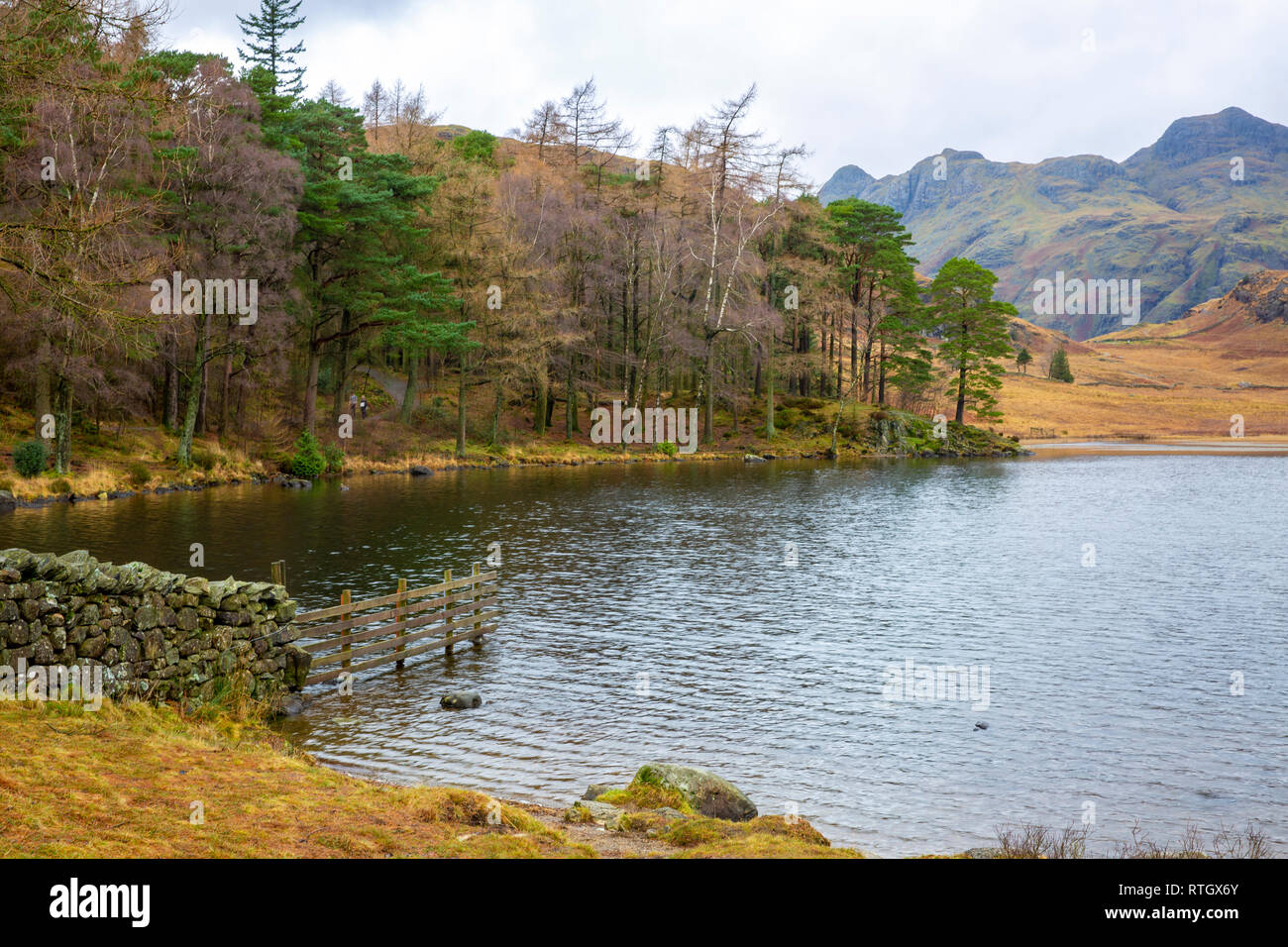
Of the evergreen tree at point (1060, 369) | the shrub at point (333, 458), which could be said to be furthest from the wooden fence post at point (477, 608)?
the evergreen tree at point (1060, 369)

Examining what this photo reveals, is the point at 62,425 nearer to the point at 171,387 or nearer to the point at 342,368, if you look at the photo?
the point at 171,387

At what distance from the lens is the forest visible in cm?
2719

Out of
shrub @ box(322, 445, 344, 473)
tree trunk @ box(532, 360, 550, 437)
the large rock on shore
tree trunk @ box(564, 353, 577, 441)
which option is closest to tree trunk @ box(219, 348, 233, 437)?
shrub @ box(322, 445, 344, 473)

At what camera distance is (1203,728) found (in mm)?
14812

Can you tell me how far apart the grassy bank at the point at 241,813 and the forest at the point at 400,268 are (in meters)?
6.21

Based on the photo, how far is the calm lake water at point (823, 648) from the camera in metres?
12.6

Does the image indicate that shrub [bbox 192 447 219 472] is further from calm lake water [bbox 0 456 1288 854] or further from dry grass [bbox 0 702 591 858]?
dry grass [bbox 0 702 591 858]

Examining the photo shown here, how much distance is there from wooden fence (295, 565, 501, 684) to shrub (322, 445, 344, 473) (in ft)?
112

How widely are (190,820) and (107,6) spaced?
11192 millimetres

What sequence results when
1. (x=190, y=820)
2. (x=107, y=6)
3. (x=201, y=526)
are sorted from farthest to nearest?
(x=201, y=526)
(x=107, y=6)
(x=190, y=820)

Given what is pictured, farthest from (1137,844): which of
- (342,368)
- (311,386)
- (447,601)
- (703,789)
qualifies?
(342,368)

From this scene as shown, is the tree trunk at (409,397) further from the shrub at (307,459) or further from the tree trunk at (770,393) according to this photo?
the tree trunk at (770,393)
